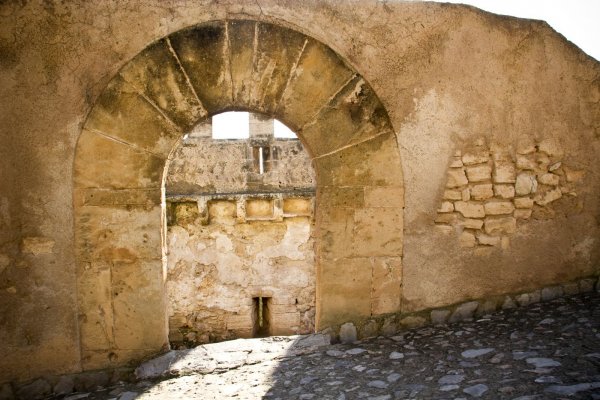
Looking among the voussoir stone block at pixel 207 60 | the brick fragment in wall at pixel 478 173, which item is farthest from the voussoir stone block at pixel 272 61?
the brick fragment in wall at pixel 478 173

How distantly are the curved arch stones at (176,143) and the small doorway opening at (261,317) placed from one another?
518 cm

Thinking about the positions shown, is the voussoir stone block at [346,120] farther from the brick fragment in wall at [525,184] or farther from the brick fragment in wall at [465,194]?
→ the brick fragment in wall at [525,184]

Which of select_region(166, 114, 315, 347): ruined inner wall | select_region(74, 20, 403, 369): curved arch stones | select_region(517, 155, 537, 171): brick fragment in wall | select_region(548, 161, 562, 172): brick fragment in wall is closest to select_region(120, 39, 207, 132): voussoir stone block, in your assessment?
select_region(74, 20, 403, 369): curved arch stones

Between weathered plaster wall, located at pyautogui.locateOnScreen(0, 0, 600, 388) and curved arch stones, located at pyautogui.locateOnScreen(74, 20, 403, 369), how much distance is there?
0.28 feet

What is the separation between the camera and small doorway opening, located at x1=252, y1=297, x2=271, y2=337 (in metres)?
7.95

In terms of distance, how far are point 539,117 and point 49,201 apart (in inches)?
142

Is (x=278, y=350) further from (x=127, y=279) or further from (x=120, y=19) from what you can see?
(x=120, y=19)

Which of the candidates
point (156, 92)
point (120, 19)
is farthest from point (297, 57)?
point (120, 19)

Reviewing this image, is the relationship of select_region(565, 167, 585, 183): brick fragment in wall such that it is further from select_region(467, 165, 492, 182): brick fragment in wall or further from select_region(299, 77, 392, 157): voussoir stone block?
select_region(299, 77, 392, 157): voussoir stone block

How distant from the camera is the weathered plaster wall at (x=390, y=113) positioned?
2.53 meters

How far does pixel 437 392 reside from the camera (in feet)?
7.41

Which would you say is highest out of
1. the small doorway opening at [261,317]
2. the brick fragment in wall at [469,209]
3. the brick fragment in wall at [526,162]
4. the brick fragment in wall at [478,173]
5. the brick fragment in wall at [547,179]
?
the brick fragment in wall at [526,162]

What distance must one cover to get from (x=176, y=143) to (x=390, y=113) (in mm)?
1521

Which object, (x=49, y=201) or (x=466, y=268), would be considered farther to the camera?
(x=466, y=268)
